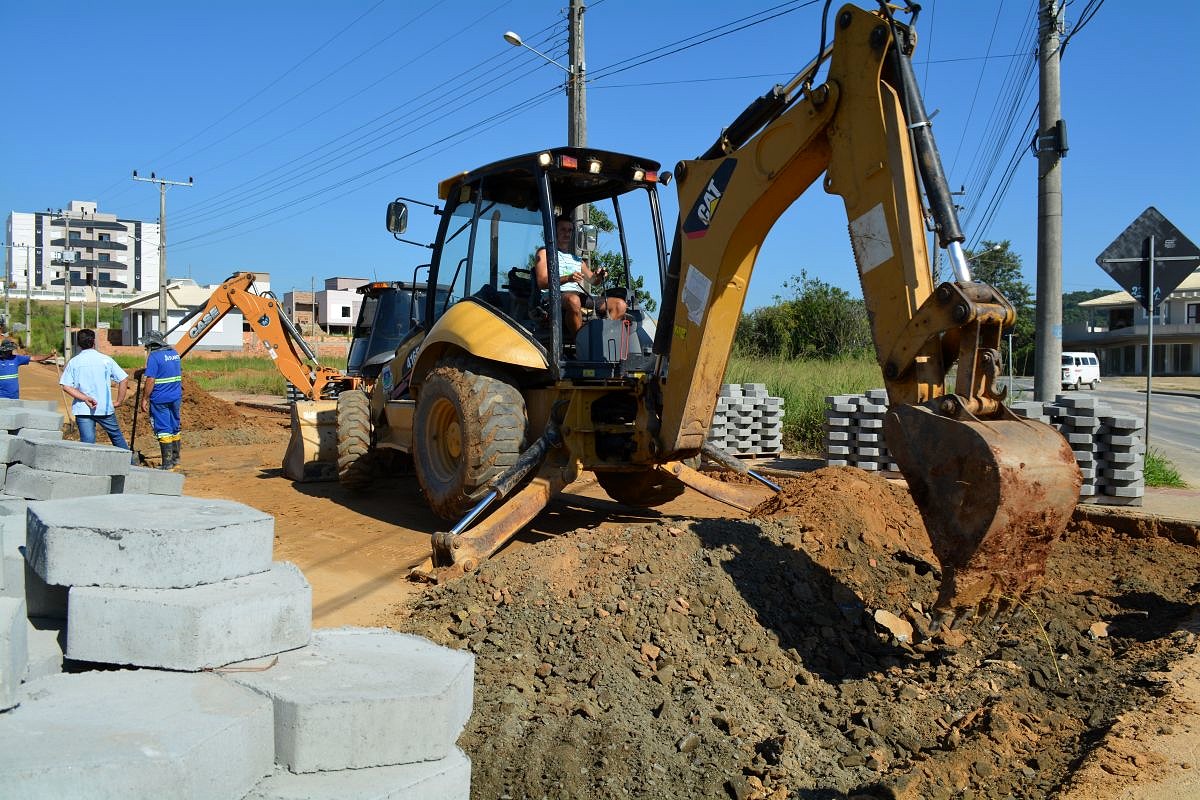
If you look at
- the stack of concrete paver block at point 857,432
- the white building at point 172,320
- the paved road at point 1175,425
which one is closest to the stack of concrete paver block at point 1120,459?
the paved road at point 1175,425

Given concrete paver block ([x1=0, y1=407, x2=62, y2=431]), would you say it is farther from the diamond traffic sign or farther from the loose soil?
the diamond traffic sign

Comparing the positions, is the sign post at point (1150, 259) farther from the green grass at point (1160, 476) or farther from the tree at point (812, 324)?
the tree at point (812, 324)

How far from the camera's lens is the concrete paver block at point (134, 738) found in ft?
7.37

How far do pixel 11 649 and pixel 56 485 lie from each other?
10.4ft

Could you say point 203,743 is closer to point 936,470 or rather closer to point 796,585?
point 936,470

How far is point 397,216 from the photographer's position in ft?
25.5

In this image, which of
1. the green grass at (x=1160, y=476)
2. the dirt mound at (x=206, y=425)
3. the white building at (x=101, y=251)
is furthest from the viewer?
the white building at (x=101, y=251)

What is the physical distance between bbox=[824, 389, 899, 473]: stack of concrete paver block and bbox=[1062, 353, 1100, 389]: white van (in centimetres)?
2964

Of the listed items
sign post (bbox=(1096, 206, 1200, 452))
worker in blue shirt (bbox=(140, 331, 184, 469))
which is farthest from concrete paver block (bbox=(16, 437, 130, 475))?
sign post (bbox=(1096, 206, 1200, 452))

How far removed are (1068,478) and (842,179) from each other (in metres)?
1.93

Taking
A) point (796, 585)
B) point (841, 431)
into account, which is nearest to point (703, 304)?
point (796, 585)

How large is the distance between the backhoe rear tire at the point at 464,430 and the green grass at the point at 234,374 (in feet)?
75.5

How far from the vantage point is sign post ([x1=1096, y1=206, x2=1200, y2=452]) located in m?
9.18

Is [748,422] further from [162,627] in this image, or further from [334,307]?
[334,307]
